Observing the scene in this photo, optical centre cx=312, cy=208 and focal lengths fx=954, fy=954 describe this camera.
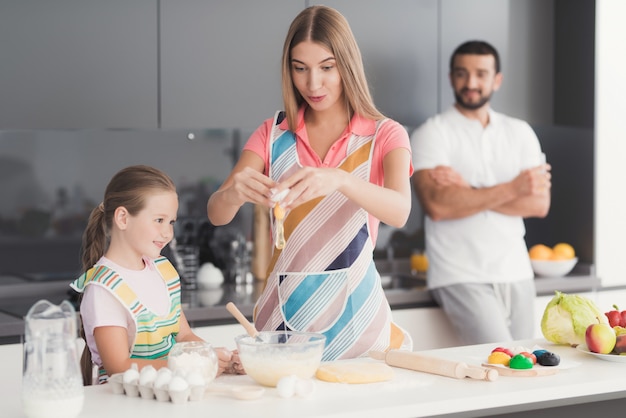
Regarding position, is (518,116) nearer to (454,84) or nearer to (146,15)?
(454,84)

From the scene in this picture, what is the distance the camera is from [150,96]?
3.57 m

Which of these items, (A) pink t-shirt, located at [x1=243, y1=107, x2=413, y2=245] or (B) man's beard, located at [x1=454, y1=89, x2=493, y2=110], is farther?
(B) man's beard, located at [x1=454, y1=89, x2=493, y2=110]

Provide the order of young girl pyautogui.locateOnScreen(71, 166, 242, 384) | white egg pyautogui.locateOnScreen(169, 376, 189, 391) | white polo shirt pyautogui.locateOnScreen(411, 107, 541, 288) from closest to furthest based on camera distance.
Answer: white egg pyautogui.locateOnScreen(169, 376, 189, 391), young girl pyautogui.locateOnScreen(71, 166, 242, 384), white polo shirt pyautogui.locateOnScreen(411, 107, 541, 288)

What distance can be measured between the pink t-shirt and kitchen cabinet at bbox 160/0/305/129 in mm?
1095

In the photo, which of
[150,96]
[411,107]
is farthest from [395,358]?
[411,107]

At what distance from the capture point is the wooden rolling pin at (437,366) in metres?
2.00

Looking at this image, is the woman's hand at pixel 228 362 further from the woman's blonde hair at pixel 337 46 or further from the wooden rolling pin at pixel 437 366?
the woman's blonde hair at pixel 337 46

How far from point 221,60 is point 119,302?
169 cm

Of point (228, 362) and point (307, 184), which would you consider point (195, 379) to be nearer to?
point (228, 362)

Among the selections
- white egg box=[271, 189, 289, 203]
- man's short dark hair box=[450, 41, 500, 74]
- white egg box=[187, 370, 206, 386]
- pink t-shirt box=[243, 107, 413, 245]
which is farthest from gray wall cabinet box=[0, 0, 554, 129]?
white egg box=[187, 370, 206, 386]

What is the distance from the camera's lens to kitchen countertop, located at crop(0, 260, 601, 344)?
10.9 ft

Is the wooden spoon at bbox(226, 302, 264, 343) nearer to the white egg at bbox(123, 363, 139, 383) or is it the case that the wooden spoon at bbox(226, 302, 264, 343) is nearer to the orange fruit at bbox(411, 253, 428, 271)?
the white egg at bbox(123, 363, 139, 383)

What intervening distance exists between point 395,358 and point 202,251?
6.60 feet

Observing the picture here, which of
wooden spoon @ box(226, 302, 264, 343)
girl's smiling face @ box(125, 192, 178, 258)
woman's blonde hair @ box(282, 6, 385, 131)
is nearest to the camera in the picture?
wooden spoon @ box(226, 302, 264, 343)
